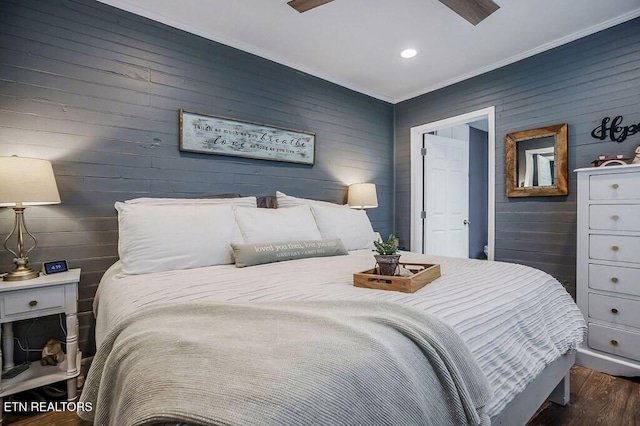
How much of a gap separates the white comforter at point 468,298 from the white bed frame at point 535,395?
4.4 inches

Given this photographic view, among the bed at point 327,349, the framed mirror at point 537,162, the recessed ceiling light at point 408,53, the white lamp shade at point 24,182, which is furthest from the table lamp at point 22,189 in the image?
the framed mirror at point 537,162

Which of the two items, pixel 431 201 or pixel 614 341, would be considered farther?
pixel 431 201

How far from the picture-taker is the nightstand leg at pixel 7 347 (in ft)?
5.73

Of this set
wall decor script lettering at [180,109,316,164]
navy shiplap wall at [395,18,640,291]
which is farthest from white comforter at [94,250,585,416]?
navy shiplap wall at [395,18,640,291]

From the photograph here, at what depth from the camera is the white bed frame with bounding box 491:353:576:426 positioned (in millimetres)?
1184

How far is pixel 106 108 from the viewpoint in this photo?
7.18 ft

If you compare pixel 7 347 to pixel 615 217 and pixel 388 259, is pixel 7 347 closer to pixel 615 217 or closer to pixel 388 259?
pixel 388 259

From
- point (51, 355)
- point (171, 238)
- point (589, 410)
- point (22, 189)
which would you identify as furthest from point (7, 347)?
point (589, 410)

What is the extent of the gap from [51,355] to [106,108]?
1591 millimetres

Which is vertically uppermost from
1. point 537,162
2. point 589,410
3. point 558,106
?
point 558,106

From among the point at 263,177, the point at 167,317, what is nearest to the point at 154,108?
the point at 263,177

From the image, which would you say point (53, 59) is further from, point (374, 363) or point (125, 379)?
point (374, 363)

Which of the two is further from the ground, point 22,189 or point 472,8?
point 472,8

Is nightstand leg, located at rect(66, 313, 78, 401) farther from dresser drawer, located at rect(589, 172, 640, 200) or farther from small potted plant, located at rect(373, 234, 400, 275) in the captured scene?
dresser drawer, located at rect(589, 172, 640, 200)
